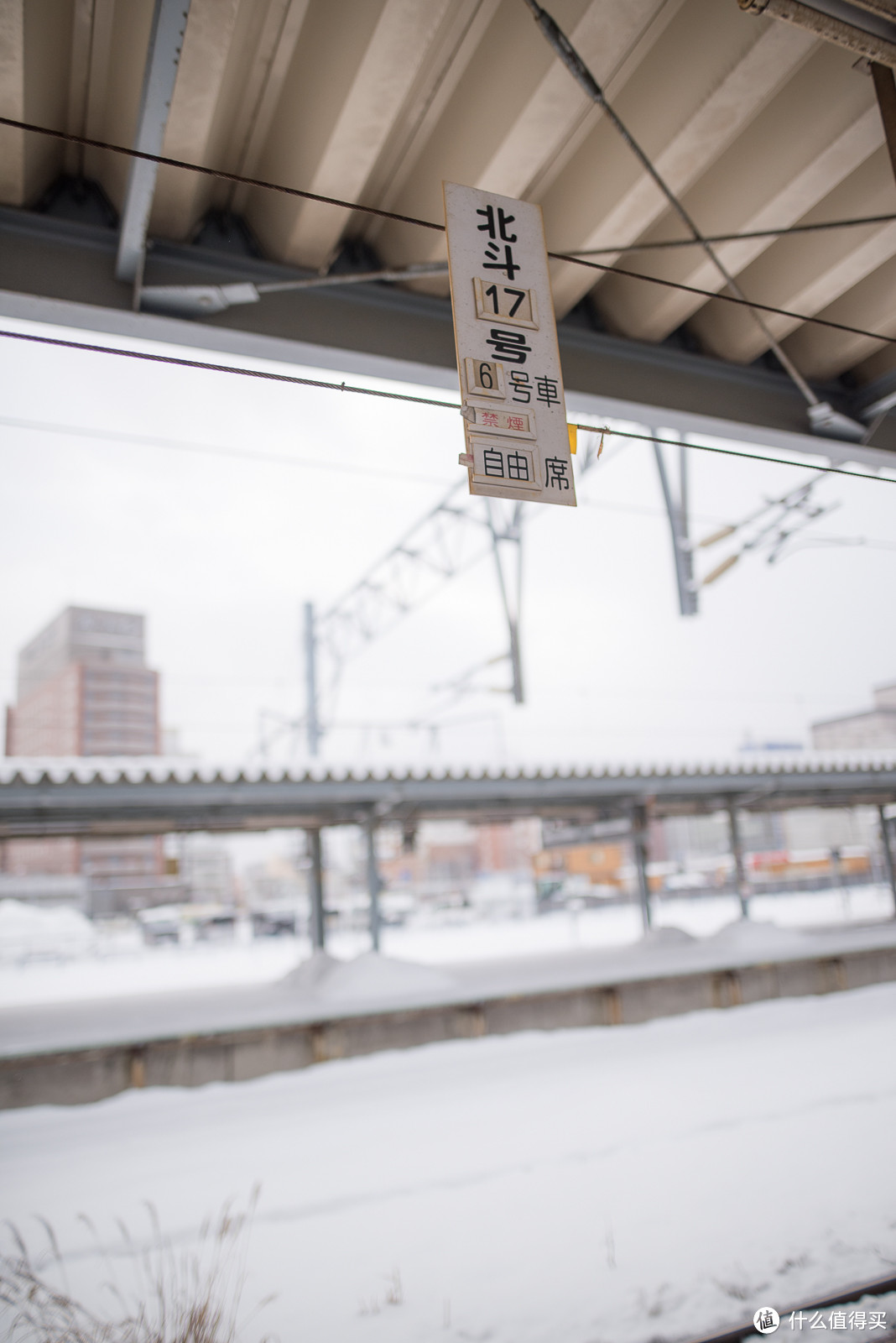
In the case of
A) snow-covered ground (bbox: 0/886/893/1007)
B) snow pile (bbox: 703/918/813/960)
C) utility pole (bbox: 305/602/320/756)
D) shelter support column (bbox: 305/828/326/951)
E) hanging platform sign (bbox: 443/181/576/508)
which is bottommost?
snow-covered ground (bbox: 0/886/893/1007)

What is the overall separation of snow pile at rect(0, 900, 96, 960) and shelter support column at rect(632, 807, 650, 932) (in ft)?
58.9

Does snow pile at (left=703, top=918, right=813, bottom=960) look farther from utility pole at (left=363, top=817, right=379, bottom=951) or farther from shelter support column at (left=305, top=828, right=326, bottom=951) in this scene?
shelter support column at (left=305, top=828, right=326, bottom=951)

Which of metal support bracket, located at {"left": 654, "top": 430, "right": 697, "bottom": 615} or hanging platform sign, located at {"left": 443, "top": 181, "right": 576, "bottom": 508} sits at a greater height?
metal support bracket, located at {"left": 654, "top": 430, "right": 697, "bottom": 615}

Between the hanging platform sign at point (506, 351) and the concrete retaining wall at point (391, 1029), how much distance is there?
7949mm

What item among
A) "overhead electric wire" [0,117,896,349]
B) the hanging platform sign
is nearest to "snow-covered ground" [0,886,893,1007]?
"overhead electric wire" [0,117,896,349]

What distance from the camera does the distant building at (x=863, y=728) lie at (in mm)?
49741

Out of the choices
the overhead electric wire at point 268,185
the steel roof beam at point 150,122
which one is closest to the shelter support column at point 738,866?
the overhead electric wire at point 268,185

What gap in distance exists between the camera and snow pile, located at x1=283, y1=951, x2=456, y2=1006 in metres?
9.91

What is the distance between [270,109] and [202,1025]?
336 inches

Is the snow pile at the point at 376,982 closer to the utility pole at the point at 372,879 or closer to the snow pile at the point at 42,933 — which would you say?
the utility pole at the point at 372,879

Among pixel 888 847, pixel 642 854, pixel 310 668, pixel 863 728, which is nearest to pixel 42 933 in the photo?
pixel 310 668

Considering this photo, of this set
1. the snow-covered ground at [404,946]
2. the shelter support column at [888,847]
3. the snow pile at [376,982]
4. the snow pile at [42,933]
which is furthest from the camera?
the snow pile at [42,933]

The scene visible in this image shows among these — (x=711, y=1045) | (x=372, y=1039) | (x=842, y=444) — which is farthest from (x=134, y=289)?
(x=711, y=1045)

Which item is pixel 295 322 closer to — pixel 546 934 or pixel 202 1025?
pixel 202 1025
